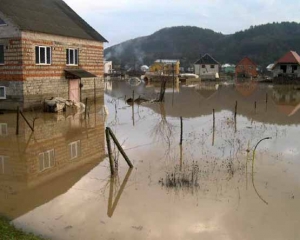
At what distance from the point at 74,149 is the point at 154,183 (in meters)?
4.70

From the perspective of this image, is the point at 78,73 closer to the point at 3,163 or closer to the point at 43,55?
the point at 43,55

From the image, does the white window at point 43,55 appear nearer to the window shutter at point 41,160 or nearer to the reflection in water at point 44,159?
the reflection in water at point 44,159

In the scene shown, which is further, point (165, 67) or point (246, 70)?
A: point (246, 70)

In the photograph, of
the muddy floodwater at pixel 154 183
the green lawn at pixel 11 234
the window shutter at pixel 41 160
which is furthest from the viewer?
the window shutter at pixel 41 160

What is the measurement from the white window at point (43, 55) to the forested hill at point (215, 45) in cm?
9352

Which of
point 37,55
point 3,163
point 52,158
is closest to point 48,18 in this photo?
point 37,55

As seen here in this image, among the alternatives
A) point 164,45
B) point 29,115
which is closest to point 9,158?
point 29,115

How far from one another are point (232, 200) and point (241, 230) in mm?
1488

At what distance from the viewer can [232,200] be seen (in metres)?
8.82

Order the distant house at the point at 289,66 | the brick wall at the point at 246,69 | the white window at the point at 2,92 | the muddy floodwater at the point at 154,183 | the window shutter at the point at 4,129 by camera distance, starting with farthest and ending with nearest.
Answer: the brick wall at the point at 246,69 → the distant house at the point at 289,66 → the white window at the point at 2,92 → the window shutter at the point at 4,129 → the muddy floodwater at the point at 154,183

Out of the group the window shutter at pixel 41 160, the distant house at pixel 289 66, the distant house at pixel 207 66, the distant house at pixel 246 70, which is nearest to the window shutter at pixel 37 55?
the window shutter at pixel 41 160

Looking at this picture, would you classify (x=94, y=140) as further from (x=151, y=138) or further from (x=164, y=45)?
(x=164, y=45)

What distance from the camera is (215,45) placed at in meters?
155

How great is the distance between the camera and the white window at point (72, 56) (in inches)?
1021
